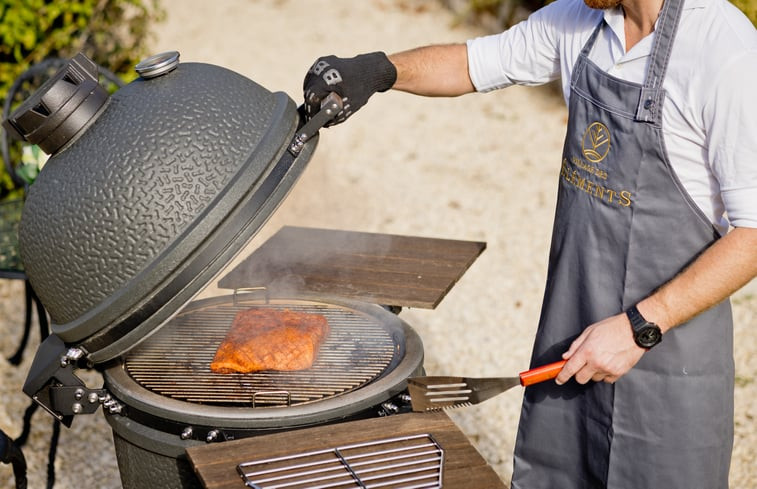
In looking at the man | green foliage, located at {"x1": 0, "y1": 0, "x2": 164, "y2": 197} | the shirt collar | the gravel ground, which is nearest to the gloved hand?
the man

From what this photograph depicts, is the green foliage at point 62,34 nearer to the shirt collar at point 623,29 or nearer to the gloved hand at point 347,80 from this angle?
the gloved hand at point 347,80

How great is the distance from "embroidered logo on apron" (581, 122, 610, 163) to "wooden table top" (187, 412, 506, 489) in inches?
34.7

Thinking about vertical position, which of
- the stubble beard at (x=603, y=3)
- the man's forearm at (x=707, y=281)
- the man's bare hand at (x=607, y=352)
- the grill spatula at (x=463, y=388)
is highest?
the stubble beard at (x=603, y=3)

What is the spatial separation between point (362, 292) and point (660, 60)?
1.23 m

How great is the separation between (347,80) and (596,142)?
78 centimetres

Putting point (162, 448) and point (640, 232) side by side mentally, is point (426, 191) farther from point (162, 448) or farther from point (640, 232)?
point (162, 448)

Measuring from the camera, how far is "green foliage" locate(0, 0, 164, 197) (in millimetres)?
5664

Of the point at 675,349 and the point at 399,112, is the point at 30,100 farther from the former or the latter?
the point at 399,112

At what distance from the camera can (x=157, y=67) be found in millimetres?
2387

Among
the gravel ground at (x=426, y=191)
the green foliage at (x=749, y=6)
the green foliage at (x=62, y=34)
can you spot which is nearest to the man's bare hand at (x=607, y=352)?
the gravel ground at (x=426, y=191)

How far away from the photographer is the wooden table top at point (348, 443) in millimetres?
2160

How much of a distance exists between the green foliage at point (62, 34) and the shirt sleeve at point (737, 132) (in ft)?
15.9

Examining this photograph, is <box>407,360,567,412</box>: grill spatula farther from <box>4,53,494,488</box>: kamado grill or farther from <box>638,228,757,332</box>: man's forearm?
<box>638,228,757,332</box>: man's forearm

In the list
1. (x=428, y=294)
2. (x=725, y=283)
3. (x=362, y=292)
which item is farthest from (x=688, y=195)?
(x=362, y=292)
